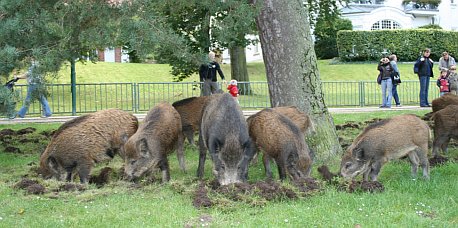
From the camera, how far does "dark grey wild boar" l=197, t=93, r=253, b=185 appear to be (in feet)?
29.3

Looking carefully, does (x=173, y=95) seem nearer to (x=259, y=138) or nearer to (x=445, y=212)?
(x=259, y=138)

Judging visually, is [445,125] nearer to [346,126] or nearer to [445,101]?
[445,101]

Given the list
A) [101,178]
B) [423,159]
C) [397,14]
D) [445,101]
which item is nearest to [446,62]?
[445,101]

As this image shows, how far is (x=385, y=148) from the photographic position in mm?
9633

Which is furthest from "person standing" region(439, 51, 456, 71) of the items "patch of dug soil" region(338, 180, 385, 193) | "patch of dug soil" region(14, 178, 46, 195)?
"patch of dug soil" region(14, 178, 46, 195)

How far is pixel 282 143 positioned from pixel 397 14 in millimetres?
54104

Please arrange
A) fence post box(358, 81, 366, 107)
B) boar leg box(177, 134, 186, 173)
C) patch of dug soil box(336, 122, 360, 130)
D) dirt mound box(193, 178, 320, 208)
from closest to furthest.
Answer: dirt mound box(193, 178, 320, 208) → boar leg box(177, 134, 186, 173) → patch of dug soil box(336, 122, 360, 130) → fence post box(358, 81, 366, 107)

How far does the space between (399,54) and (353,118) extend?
30.0 meters

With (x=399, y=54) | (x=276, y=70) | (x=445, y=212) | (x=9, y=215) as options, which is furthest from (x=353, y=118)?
(x=399, y=54)

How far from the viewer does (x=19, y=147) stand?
1386cm

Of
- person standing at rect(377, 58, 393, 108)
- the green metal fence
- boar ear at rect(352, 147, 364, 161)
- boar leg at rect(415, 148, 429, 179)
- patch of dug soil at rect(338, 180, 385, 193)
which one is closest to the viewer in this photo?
patch of dug soil at rect(338, 180, 385, 193)

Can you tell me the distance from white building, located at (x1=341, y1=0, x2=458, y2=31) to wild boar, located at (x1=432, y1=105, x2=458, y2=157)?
44.2 m

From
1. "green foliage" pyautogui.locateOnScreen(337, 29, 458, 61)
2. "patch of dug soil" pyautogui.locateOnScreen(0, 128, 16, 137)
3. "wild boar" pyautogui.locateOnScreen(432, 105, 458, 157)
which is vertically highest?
"green foliage" pyautogui.locateOnScreen(337, 29, 458, 61)

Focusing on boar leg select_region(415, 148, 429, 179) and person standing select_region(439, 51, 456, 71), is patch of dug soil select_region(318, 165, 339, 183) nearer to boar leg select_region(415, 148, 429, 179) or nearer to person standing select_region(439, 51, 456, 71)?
boar leg select_region(415, 148, 429, 179)
